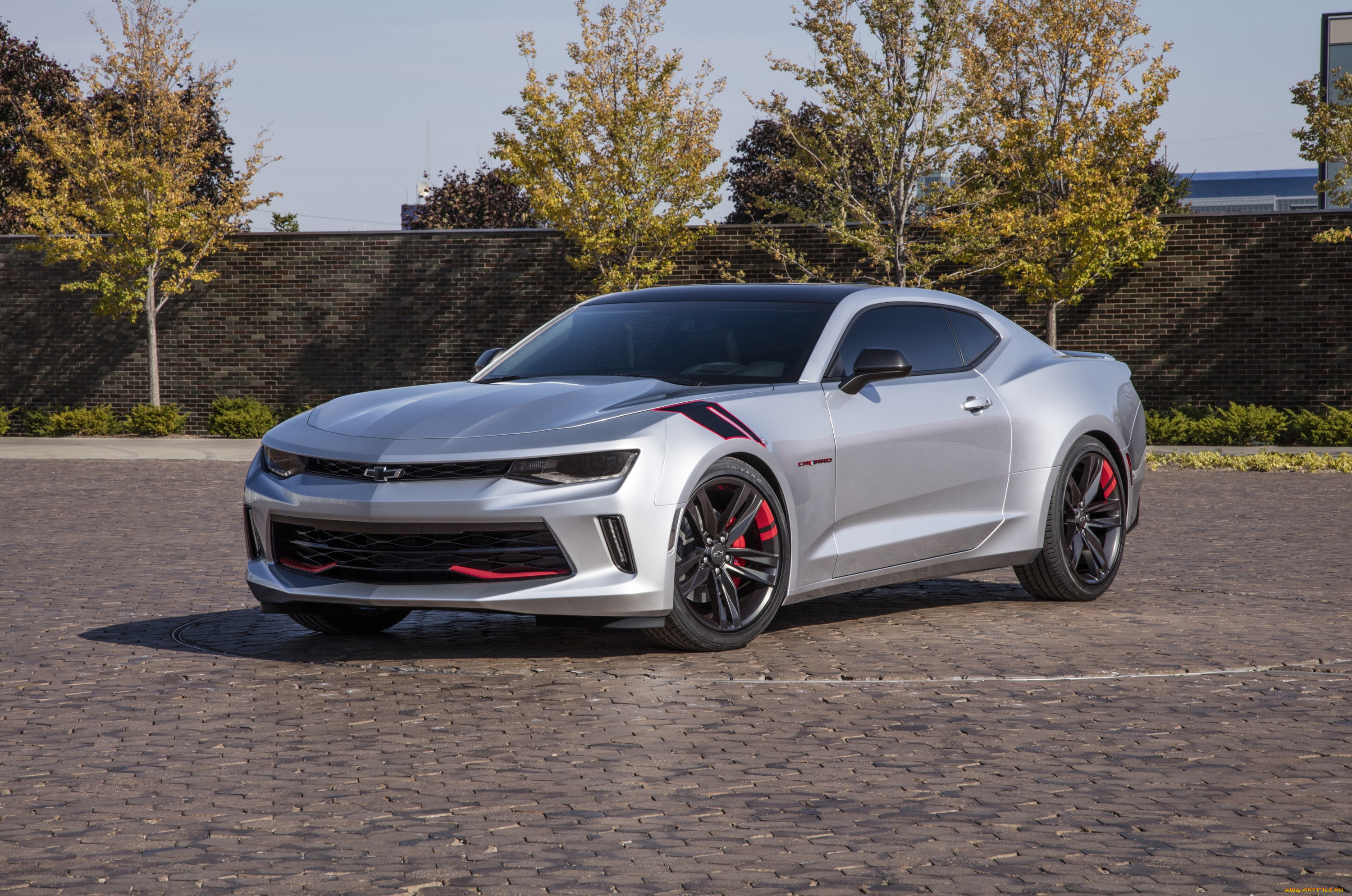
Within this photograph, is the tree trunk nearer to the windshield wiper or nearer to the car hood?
the car hood

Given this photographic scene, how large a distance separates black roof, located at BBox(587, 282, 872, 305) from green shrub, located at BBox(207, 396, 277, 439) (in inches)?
735

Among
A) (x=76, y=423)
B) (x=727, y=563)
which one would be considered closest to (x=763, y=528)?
(x=727, y=563)

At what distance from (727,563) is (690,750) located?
1614 mm

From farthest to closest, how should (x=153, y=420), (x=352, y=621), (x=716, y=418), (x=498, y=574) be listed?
1. (x=153, y=420)
2. (x=352, y=621)
3. (x=716, y=418)
4. (x=498, y=574)

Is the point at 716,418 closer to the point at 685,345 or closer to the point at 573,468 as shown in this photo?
the point at 573,468

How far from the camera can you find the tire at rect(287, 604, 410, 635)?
23.7 feet

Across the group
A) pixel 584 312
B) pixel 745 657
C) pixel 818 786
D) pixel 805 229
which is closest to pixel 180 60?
pixel 805 229

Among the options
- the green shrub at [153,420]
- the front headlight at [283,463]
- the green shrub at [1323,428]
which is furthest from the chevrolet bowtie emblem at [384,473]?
the green shrub at [153,420]

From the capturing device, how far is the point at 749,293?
7.88 metres

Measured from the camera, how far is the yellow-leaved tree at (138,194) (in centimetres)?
2670

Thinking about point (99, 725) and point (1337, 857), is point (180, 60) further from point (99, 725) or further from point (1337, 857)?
point (1337, 857)

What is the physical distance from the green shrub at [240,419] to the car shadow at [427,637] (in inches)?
731

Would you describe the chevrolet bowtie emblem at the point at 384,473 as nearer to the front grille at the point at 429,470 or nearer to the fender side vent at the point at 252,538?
the front grille at the point at 429,470

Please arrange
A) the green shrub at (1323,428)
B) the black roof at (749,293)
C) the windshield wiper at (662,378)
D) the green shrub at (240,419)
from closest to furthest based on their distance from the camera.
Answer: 1. the windshield wiper at (662,378)
2. the black roof at (749,293)
3. the green shrub at (1323,428)
4. the green shrub at (240,419)
